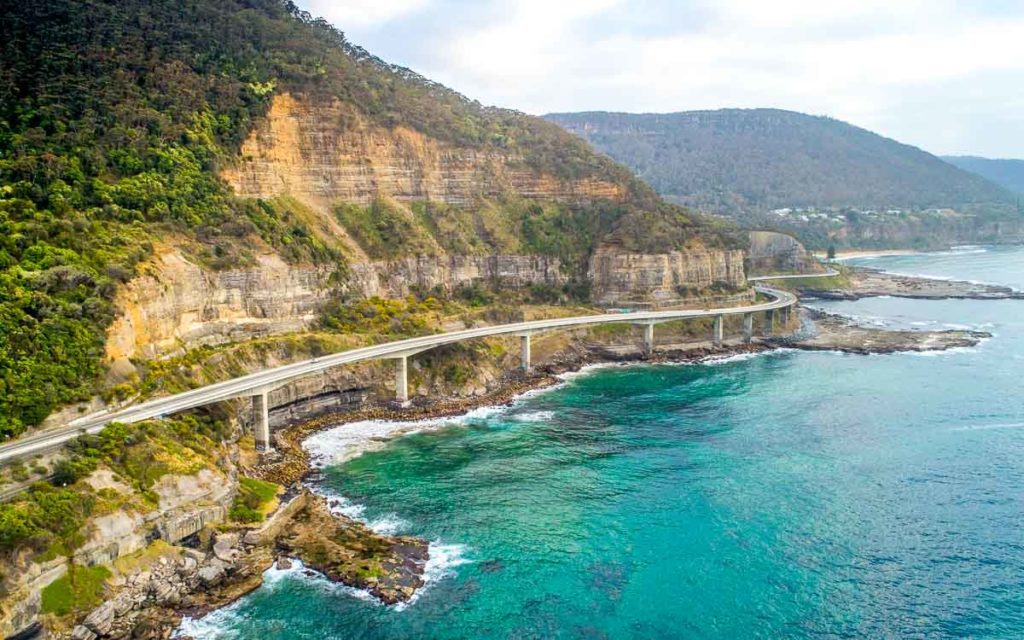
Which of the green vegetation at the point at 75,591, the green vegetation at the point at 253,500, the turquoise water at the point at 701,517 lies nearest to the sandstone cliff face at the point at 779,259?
the turquoise water at the point at 701,517

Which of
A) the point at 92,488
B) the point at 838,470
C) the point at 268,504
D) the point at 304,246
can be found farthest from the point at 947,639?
the point at 304,246

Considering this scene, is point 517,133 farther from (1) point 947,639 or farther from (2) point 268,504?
(1) point 947,639

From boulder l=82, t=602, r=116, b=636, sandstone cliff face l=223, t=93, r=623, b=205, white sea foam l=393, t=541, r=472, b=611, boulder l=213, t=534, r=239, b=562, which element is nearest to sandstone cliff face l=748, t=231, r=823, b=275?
sandstone cliff face l=223, t=93, r=623, b=205

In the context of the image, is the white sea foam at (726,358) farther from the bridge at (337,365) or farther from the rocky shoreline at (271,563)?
the rocky shoreline at (271,563)

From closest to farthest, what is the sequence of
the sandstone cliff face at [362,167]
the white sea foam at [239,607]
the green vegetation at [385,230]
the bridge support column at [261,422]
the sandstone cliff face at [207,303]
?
the white sea foam at [239,607], the sandstone cliff face at [207,303], the bridge support column at [261,422], the sandstone cliff face at [362,167], the green vegetation at [385,230]

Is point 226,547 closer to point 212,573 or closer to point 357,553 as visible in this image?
point 212,573

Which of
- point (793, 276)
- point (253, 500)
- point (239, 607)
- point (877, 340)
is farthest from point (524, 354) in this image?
point (793, 276)
